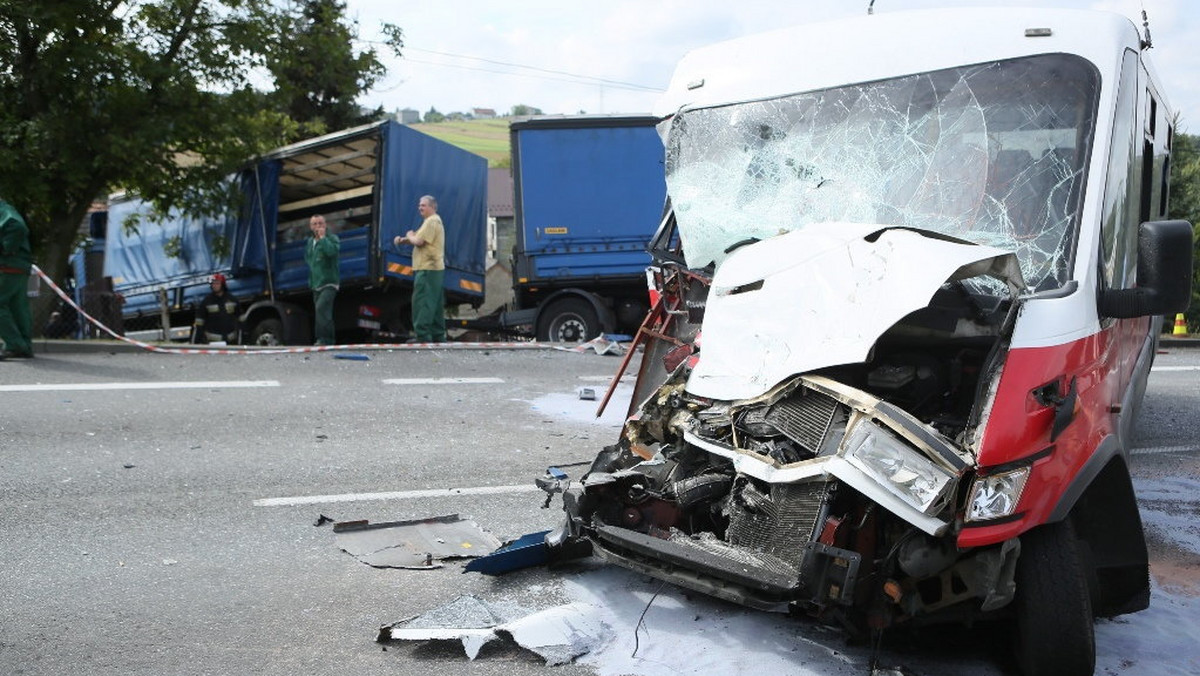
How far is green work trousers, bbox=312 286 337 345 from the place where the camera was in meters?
15.1

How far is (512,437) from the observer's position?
8.35 m

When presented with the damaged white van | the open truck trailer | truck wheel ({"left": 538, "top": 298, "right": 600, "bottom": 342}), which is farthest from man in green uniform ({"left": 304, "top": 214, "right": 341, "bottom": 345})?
the damaged white van

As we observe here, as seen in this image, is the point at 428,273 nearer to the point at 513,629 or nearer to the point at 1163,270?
the point at 513,629

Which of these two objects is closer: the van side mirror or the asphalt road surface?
the van side mirror

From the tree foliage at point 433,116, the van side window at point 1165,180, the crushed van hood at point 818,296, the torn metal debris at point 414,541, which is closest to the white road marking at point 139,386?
the torn metal debris at point 414,541

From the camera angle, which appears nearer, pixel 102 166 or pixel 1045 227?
pixel 1045 227

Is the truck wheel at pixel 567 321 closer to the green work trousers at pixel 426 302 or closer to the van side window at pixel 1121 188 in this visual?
the green work trousers at pixel 426 302

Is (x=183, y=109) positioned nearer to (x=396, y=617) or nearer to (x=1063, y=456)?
(x=396, y=617)

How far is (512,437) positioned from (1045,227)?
4616 mm

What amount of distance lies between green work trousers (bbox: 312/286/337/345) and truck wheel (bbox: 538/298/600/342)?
2.97m

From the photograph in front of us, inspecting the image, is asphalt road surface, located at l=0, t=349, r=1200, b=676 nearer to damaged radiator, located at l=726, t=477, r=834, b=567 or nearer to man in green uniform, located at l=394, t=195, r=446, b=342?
damaged radiator, located at l=726, t=477, r=834, b=567

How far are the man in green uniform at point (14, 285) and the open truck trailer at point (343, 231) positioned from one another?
5.70m

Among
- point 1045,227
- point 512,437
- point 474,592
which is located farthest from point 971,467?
point 512,437

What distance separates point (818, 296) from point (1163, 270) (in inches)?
49.4
